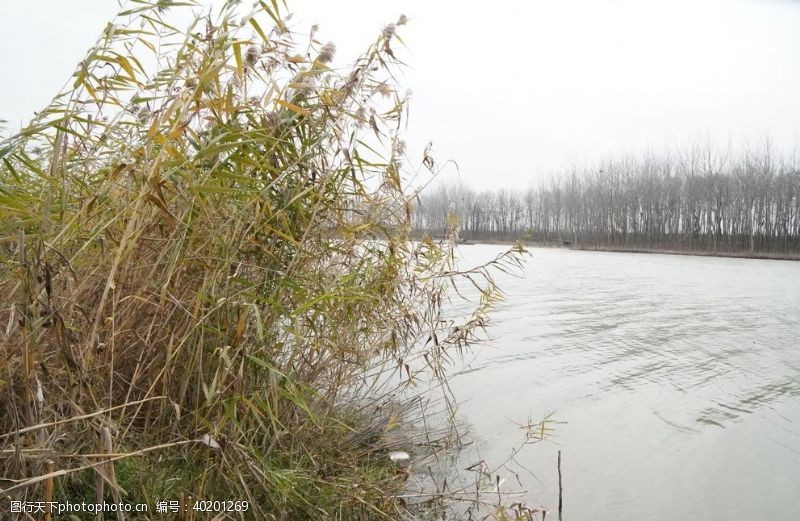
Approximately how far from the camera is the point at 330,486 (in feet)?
6.54

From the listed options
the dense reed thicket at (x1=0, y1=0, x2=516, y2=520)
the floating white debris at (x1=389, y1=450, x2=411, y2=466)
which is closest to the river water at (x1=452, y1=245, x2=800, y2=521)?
the floating white debris at (x1=389, y1=450, x2=411, y2=466)

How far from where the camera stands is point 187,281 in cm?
177

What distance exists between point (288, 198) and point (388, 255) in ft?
2.47

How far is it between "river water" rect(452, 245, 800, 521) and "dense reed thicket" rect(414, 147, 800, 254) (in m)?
24.3

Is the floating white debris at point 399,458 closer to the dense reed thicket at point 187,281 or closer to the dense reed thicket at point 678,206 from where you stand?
the dense reed thicket at point 187,281

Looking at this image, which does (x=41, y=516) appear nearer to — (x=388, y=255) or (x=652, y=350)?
(x=388, y=255)

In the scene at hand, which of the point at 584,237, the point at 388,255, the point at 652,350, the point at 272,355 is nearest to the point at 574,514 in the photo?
the point at 388,255

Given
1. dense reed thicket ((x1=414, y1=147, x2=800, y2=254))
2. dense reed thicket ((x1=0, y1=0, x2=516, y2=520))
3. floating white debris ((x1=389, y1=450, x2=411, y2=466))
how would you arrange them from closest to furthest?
dense reed thicket ((x1=0, y1=0, x2=516, y2=520)) < floating white debris ((x1=389, y1=450, x2=411, y2=466)) < dense reed thicket ((x1=414, y1=147, x2=800, y2=254))

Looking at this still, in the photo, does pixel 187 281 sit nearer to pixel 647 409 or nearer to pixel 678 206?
pixel 647 409

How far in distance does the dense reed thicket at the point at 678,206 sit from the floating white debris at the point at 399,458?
2867cm

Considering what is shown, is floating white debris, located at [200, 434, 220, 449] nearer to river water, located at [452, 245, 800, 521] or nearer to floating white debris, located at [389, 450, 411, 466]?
floating white debris, located at [389, 450, 411, 466]

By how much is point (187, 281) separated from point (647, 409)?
12.1 feet

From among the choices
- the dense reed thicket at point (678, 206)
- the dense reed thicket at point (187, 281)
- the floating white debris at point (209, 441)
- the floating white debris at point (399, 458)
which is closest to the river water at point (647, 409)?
the floating white debris at point (399, 458)

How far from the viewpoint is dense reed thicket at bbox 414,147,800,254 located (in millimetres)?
35562
